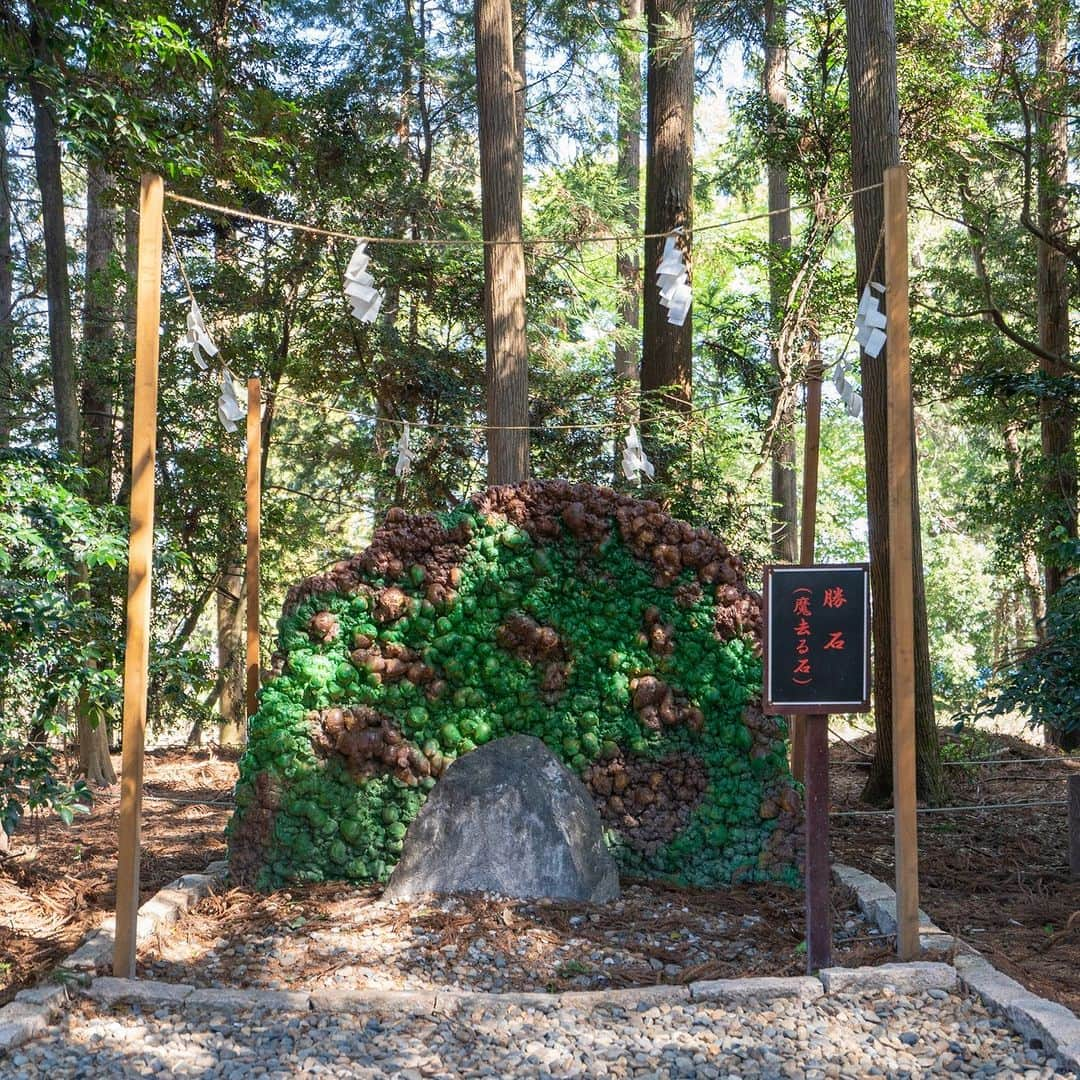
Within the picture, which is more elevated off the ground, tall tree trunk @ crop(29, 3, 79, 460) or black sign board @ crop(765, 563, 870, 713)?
tall tree trunk @ crop(29, 3, 79, 460)

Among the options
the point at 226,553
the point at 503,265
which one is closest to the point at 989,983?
the point at 503,265

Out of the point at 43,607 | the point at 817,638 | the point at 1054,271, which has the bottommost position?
the point at 817,638

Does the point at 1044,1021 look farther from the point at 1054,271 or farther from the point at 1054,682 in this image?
the point at 1054,271

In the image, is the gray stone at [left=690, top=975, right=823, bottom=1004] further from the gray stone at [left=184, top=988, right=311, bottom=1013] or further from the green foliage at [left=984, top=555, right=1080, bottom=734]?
the green foliage at [left=984, top=555, right=1080, bottom=734]

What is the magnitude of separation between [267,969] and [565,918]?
125 cm

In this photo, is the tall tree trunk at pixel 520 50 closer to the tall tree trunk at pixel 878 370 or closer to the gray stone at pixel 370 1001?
the tall tree trunk at pixel 878 370

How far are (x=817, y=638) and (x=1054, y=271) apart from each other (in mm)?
8518

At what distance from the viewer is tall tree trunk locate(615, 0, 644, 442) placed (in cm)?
1289

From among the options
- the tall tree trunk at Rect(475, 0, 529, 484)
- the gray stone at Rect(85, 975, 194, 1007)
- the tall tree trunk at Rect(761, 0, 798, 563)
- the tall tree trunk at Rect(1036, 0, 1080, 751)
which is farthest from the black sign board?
the tall tree trunk at Rect(1036, 0, 1080, 751)

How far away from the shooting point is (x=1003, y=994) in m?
3.54

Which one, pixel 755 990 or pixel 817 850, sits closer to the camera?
pixel 755 990

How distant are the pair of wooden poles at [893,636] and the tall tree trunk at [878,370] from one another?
3.08 meters

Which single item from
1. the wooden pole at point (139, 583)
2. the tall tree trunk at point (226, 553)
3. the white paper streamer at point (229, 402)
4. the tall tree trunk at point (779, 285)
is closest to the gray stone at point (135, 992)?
the wooden pole at point (139, 583)

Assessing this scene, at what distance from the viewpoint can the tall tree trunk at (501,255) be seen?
8.09 metres
